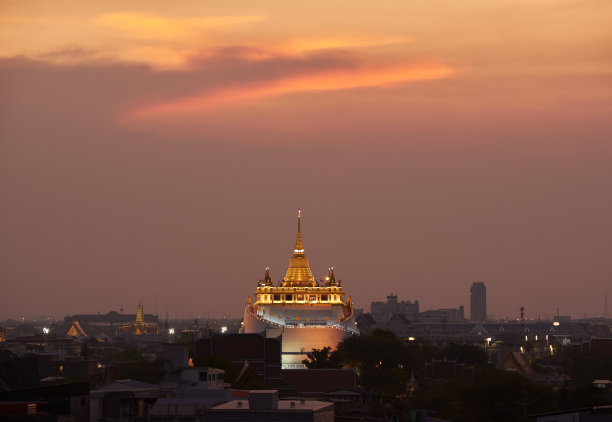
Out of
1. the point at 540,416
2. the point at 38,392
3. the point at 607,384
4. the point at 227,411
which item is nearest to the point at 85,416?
the point at 38,392

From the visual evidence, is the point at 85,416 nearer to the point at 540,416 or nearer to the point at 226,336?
the point at 540,416

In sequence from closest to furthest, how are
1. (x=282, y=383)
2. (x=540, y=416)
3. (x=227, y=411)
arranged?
(x=227, y=411) < (x=540, y=416) < (x=282, y=383)

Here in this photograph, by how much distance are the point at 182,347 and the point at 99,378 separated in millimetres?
39918

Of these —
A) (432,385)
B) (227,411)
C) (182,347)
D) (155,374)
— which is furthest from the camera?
(432,385)

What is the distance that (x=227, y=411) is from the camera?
313 feet

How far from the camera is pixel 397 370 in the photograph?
195m

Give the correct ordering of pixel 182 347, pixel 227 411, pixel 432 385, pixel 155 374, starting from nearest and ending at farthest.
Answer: pixel 227 411
pixel 182 347
pixel 155 374
pixel 432 385

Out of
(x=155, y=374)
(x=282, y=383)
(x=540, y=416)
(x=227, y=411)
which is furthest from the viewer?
(x=282, y=383)

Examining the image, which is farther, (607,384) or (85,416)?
(607,384)

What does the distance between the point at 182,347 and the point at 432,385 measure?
60055 millimetres

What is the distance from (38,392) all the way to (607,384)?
58497 millimetres

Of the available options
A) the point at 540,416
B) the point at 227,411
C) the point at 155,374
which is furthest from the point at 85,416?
the point at 155,374

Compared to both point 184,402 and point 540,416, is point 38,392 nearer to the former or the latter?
point 184,402

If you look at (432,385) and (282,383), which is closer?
(282,383)
